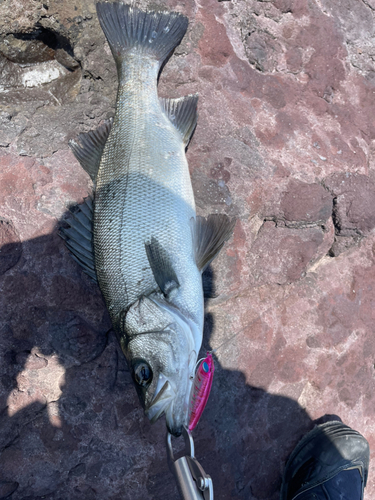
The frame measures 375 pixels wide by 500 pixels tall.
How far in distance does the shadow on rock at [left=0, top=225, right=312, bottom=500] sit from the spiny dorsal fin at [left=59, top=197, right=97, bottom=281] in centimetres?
20

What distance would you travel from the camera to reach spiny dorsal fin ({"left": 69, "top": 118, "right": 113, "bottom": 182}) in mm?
2475

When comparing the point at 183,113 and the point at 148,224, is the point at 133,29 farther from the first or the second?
the point at 148,224

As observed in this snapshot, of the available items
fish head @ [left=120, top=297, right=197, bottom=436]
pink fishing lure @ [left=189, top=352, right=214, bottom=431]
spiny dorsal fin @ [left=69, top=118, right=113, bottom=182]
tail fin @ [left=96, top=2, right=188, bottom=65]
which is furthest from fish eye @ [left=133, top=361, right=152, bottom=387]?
tail fin @ [left=96, top=2, right=188, bottom=65]

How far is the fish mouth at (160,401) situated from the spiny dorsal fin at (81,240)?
30.8 inches

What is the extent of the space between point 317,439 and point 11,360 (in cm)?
217

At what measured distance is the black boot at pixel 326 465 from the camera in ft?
8.71

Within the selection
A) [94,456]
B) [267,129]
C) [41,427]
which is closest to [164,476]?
[94,456]

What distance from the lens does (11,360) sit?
231 centimetres

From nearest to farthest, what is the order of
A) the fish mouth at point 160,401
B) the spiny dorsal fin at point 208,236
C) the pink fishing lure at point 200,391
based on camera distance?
the fish mouth at point 160,401 < the pink fishing lure at point 200,391 < the spiny dorsal fin at point 208,236

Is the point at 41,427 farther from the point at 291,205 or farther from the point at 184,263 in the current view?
the point at 291,205

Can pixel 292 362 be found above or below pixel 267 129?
below

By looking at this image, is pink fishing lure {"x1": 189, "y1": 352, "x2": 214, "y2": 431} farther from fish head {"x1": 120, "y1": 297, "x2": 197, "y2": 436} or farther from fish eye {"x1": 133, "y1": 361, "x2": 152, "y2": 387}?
fish eye {"x1": 133, "y1": 361, "x2": 152, "y2": 387}

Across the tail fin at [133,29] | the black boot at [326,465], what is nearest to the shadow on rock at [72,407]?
the black boot at [326,465]

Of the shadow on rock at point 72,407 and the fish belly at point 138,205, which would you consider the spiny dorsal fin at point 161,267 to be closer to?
the fish belly at point 138,205
